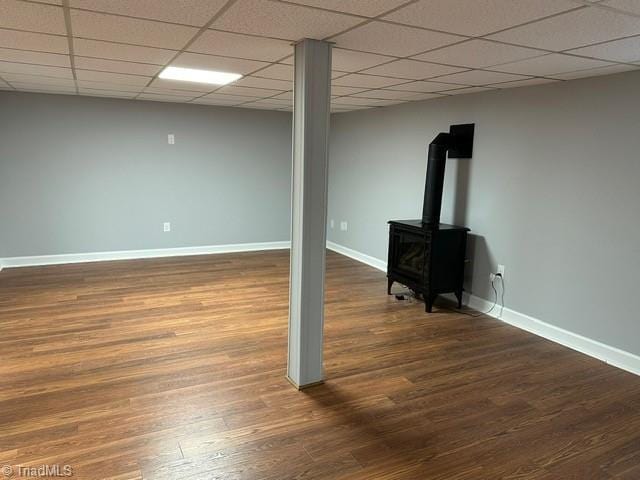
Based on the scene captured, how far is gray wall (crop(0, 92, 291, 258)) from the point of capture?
219 inches

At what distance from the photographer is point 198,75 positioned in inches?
151

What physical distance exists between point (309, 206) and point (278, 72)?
1.38 metres

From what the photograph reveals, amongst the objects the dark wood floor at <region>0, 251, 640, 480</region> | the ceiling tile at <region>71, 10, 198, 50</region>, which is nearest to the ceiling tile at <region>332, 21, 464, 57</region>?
the ceiling tile at <region>71, 10, 198, 50</region>

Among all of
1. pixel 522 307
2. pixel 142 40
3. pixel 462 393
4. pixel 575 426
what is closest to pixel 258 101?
pixel 142 40

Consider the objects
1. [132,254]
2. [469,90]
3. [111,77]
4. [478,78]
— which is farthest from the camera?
[132,254]

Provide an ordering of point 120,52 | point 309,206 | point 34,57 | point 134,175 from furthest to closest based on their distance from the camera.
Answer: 1. point 134,175
2. point 34,57
3. point 120,52
4. point 309,206

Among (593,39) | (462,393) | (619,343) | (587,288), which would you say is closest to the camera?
(593,39)

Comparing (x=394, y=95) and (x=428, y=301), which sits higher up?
(x=394, y=95)

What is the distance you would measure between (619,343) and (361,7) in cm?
299

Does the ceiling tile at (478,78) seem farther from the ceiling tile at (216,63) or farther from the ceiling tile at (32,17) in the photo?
the ceiling tile at (32,17)

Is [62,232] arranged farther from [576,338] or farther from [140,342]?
[576,338]

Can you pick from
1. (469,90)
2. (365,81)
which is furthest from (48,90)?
(469,90)

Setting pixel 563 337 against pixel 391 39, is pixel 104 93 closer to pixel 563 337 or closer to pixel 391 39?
pixel 391 39

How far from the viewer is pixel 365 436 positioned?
242 cm
